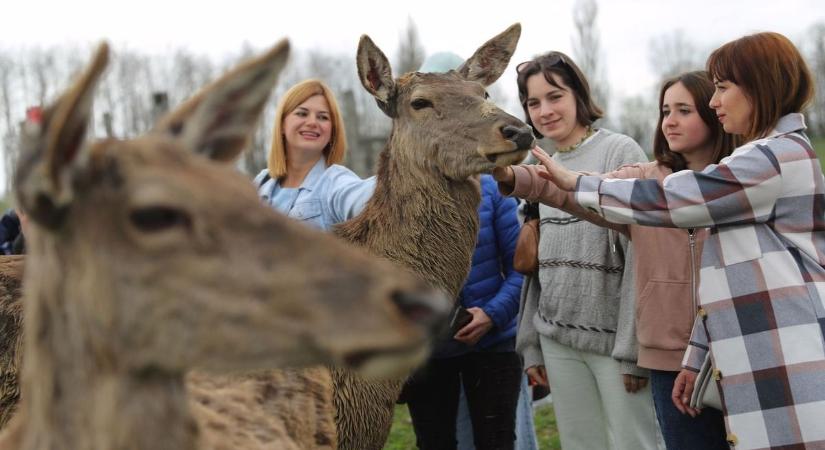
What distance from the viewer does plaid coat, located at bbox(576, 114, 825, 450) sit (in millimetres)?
3012

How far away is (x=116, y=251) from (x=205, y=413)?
2.61 ft

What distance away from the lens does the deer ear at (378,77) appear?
15.5 feet

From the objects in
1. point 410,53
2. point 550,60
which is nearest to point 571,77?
point 550,60

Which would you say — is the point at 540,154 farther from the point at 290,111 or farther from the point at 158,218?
the point at 158,218

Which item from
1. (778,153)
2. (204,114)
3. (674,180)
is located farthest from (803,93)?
(204,114)

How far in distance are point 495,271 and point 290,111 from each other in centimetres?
157

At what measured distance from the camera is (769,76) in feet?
10.6

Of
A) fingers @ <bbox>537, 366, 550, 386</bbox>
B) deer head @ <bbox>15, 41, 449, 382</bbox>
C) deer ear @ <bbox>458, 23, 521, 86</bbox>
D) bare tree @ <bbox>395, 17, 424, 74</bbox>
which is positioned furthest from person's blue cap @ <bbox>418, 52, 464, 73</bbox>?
bare tree @ <bbox>395, 17, 424, 74</bbox>

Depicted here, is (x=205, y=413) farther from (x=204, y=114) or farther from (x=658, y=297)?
(x=658, y=297)

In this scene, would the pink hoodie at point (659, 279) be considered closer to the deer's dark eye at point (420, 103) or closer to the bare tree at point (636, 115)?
the deer's dark eye at point (420, 103)

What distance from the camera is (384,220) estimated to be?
431 cm

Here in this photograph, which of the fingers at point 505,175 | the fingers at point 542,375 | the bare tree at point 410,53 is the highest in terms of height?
the bare tree at point 410,53

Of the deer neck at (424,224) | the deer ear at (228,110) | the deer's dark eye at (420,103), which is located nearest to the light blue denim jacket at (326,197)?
the deer neck at (424,224)

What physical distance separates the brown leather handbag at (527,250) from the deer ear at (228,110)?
8.50ft
